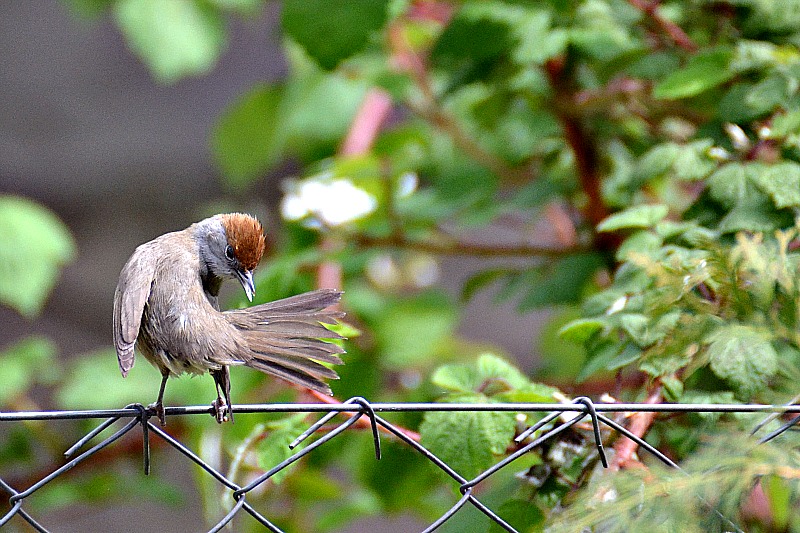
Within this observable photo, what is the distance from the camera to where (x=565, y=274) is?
139 cm

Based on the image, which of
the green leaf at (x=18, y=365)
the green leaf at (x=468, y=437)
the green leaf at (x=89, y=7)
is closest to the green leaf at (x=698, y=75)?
the green leaf at (x=468, y=437)

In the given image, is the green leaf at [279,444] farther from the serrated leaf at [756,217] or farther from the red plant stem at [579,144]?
the red plant stem at [579,144]

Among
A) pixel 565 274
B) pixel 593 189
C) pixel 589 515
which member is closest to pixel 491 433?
pixel 589 515

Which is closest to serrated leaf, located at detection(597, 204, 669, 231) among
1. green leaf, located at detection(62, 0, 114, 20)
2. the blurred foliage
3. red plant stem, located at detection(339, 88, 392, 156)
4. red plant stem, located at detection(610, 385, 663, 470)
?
the blurred foliage

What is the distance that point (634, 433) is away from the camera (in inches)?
35.1

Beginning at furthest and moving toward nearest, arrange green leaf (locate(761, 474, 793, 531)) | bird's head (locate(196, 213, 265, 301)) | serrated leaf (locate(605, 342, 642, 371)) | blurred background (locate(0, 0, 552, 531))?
blurred background (locate(0, 0, 552, 531)) < bird's head (locate(196, 213, 265, 301)) < serrated leaf (locate(605, 342, 642, 371)) < green leaf (locate(761, 474, 793, 531))

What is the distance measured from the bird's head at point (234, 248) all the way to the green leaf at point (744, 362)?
52 centimetres

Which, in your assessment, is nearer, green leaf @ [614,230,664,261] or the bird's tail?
the bird's tail

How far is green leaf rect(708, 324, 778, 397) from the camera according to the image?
821 mm

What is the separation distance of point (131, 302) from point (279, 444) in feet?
0.74

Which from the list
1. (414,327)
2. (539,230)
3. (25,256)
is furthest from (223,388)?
(539,230)

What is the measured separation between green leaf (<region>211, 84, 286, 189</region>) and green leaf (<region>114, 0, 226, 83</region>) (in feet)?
0.49

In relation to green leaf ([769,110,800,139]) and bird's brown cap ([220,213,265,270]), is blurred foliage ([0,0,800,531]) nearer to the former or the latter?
green leaf ([769,110,800,139])

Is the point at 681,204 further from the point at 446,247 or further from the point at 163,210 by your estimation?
the point at 163,210
